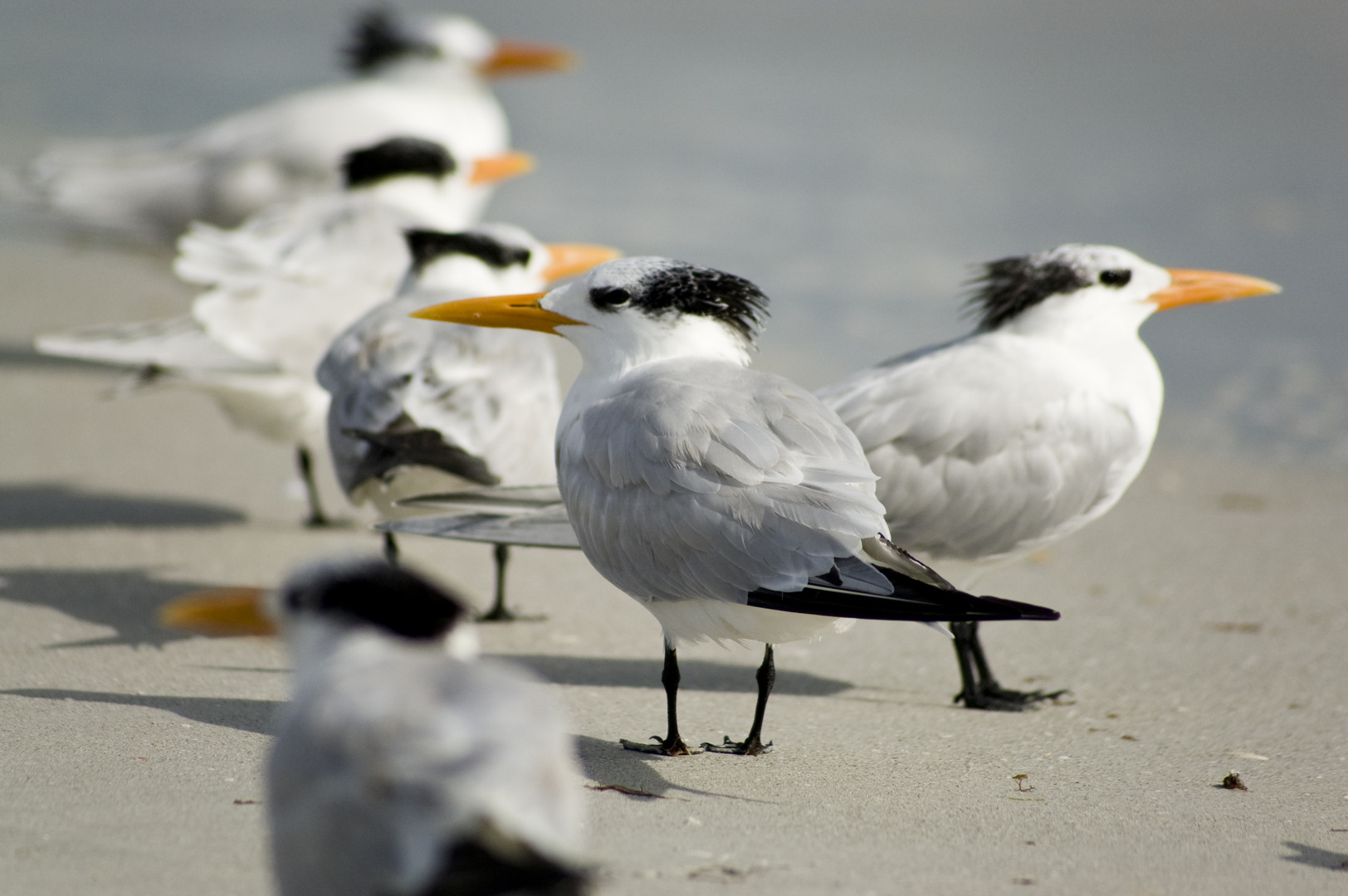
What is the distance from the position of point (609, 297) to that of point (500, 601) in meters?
1.41

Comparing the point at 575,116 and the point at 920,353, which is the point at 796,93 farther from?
the point at 920,353

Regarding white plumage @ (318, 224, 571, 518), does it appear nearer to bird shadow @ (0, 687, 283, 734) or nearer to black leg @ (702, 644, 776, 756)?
bird shadow @ (0, 687, 283, 734)

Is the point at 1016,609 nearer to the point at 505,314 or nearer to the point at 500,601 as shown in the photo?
the point at 505,314

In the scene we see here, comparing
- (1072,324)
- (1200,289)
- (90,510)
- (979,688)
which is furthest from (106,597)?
(1200,289)

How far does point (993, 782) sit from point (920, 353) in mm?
1616

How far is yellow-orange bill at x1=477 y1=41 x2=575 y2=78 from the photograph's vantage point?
9.73 meters

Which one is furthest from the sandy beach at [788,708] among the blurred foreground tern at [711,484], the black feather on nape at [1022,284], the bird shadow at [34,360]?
the black feather on nape at [1022,284]

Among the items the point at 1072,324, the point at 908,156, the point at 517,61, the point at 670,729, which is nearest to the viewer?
the point at 670,729

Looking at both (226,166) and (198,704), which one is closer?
(198,704)

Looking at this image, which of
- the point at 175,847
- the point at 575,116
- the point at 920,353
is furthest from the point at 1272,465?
the point at 575,116

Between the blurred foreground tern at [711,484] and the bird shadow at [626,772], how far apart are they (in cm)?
5

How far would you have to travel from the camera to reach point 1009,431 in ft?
13.1

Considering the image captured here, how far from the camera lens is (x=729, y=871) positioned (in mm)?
2467

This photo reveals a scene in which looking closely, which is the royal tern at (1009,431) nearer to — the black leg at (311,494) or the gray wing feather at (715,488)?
the gray wing feather at (715,488)
